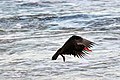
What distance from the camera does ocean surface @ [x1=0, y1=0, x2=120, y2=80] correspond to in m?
7.52

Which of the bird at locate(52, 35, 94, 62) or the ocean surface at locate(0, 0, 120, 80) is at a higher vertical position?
the bird at locate(52, 35, 94, 62)

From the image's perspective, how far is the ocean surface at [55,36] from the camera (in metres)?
7.52

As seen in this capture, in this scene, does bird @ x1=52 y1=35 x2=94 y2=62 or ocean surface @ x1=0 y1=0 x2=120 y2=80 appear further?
ocean surface @ x1=0 y1=0 x2=120 y2=80

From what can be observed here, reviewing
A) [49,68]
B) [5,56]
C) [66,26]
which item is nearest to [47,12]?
[66,26]

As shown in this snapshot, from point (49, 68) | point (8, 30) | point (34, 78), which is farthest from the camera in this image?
point (8, 30)

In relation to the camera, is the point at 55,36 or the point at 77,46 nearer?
the point at 77,46

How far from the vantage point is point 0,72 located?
756 cm

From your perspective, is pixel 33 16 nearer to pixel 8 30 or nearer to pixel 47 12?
pixel 47 12

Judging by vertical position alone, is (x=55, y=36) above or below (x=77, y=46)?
below

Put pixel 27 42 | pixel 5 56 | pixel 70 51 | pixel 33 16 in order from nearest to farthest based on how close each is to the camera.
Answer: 1. pixel 70 51
2. pixel 5 56
3. pixel 27 42
4. pixel 33 16

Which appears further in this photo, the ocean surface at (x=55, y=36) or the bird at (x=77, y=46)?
the ocean surface at (x=55, y=36)

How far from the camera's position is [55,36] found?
10477 millimetres

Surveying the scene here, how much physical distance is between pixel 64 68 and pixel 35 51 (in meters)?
1.46

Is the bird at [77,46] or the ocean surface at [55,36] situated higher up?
the bird at [77,46]
